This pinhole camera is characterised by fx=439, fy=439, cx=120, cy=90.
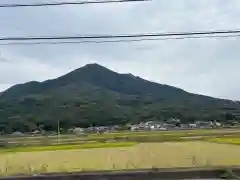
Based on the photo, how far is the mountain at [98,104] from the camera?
71625mm

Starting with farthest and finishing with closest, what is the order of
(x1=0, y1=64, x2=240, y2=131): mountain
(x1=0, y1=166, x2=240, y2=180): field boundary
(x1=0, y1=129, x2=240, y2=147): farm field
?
(x1=0, y1=64, x2=240, y2=131): mountain < (x1=0, y1=129, x2=240, y2=147): farm field < (x1=0, y1=166, x2=240, y2=180): field boundary

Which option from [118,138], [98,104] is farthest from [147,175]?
[98,104]

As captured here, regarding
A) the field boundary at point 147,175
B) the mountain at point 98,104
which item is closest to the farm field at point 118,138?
the mountain at point 98,104

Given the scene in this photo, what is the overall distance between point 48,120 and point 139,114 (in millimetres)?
18893

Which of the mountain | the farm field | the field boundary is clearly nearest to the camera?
the field boundary

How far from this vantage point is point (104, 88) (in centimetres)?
11156

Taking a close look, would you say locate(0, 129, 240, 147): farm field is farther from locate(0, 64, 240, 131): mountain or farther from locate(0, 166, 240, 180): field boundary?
locate(0, 166, 240, 180): field boundary

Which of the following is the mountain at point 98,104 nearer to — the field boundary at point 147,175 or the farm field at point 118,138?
the farm field at point 118,138

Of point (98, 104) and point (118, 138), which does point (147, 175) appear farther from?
point (98, 104)

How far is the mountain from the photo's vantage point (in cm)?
7162

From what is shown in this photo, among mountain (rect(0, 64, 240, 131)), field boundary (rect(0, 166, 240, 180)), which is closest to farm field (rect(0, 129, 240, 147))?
mountain (rect(0, 64, 240, 131))

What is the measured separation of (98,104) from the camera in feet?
289

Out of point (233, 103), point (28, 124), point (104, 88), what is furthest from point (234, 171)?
point (104, 88)

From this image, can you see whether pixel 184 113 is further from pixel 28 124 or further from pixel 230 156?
pixel 230 156
